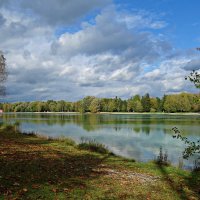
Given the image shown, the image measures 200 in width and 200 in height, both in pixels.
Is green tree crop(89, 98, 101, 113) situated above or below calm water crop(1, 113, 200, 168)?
above

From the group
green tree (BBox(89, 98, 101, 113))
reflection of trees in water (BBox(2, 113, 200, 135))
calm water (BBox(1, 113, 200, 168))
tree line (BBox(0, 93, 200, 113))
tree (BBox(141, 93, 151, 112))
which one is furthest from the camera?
green tree (BBox(89, 98, 101, 113))

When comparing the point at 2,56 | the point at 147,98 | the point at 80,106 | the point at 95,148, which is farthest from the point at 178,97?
the point at 95,148

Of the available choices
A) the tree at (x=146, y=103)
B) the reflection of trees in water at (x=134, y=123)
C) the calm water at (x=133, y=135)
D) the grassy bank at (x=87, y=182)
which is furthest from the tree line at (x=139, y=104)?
the grassy bank at (x=87, y=182)

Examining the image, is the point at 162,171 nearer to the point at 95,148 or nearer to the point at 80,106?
the point at 95,148

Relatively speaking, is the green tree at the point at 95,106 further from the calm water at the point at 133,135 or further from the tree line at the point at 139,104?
the calm water at the point at 133,135

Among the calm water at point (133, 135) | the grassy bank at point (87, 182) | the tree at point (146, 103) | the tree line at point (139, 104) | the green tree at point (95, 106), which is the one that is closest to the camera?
the grassy bank at point (87, 182)

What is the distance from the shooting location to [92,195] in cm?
762

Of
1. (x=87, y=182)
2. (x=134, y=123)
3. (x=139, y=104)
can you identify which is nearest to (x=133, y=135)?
(x=134, y=123)

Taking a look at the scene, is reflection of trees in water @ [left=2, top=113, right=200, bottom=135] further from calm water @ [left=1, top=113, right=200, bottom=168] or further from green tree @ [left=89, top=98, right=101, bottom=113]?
green tree @ [left=89, top=98, right=101, bottom=113]

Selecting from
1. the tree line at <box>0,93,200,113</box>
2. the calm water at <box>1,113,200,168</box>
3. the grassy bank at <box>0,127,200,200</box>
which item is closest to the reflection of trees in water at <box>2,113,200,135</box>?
the calm water at <box>1,113,200,168</box>

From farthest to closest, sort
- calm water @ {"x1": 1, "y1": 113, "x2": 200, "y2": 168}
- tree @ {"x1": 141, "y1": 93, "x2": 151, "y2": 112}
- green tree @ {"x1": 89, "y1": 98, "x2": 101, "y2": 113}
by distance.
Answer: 1. green tree @ {"x1": 89, "y1": 98, "x2": 101, "y2": 113}
2. tree @ {"x1": 141, "y1": 93, "x2": 151, "y2": 112}
3. calm water @ {"x1": 1, "y1": 113, "x2": 200, "y2": 168}

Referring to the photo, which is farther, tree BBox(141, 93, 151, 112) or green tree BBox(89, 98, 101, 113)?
green tree BBox(89, 98, 101, 113)

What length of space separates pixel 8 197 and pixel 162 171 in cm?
777

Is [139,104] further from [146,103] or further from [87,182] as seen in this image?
[87,182]
